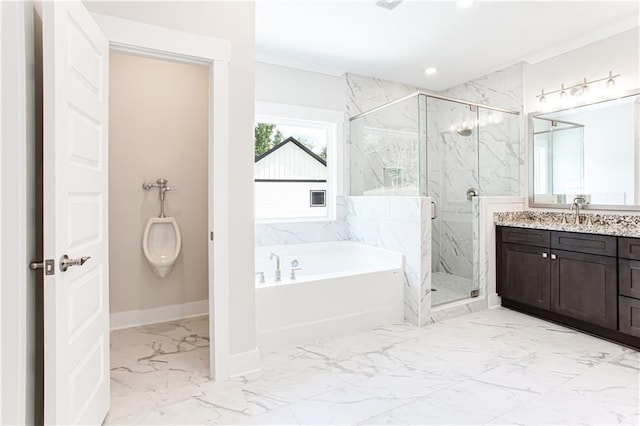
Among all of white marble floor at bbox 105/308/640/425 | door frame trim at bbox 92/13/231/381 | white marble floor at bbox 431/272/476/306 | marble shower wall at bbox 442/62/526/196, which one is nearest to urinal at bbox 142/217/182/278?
white marble floor at bbox 105/308/640/425

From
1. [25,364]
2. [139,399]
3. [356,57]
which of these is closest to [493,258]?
[356,57]

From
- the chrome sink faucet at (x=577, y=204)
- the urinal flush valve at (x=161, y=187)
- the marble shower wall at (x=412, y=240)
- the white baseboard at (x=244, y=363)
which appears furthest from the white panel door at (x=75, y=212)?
the chrome sink faucet at (x=577, y=204)

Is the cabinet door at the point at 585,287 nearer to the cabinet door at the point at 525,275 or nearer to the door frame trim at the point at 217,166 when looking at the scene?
the cabinet door at the point at 525,275

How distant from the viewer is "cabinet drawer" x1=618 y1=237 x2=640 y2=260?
2.56 m

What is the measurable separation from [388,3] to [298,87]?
1473 mm

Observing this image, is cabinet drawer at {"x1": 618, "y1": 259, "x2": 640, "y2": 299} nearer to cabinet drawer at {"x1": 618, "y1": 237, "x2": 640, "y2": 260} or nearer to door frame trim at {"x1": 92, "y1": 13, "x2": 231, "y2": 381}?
cabinet drawer at {"x1": 618, "y1": 237, "x2": 640, "y2": 260}

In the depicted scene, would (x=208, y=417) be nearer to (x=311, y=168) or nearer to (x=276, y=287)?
(x=276, y=287)

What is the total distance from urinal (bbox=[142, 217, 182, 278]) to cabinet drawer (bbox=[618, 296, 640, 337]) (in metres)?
3.68

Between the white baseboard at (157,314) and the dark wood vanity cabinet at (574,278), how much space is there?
3.12 meters

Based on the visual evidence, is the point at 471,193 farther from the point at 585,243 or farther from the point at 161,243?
the point at 161,243

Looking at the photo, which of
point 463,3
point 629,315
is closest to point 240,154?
point 463,3

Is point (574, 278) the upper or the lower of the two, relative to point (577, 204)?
lower

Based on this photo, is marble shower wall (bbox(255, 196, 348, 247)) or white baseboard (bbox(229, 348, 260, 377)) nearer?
white baseboard (bbox(229, 348, 260, 377))

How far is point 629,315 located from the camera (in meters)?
2.62
